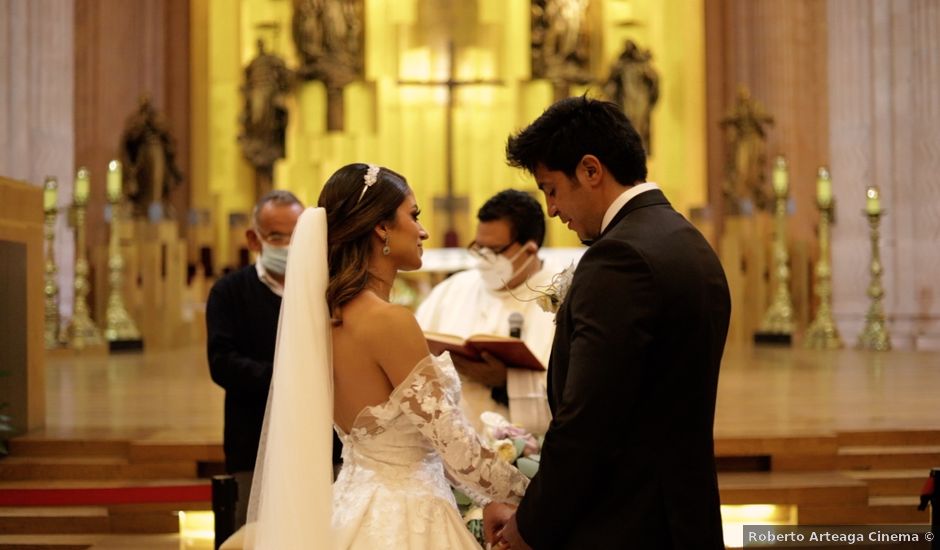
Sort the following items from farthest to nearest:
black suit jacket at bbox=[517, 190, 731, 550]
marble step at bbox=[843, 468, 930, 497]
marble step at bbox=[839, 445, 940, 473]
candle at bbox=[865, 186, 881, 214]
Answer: candle at bbox=[865, 186, 881, 214] < marble step at bbox=[839, 445, 940, 473] < marble step at bbox=[843, 468, 930, 497] < black suit jacket at bbox=[517, 190, 731, 550]

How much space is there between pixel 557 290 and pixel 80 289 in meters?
11.7

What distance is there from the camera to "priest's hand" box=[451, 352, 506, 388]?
4.29 metres

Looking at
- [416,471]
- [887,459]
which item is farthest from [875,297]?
[416,471]

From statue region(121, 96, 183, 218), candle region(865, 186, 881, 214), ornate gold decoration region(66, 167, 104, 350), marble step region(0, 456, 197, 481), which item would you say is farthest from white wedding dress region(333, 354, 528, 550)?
statue region(121, 96, 183, 218)

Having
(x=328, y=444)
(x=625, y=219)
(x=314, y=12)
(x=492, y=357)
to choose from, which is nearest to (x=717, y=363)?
(x=625, y=219)

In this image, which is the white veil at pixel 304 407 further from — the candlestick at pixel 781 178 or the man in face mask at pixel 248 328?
the candlestick at pixel 781 178

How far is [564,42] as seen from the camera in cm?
2062

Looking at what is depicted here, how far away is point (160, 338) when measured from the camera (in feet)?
49.6

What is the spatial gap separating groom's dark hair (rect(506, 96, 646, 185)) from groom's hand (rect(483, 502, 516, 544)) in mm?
820

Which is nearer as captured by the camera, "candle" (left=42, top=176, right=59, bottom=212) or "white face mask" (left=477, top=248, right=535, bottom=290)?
"white face mask" (left=477, top=248, right=535, bottom=290)

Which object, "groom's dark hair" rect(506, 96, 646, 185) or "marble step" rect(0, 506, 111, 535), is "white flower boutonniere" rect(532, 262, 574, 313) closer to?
"groom's dark hair" rect(506, 96, 646, 185)

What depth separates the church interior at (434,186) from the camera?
20.3 feet

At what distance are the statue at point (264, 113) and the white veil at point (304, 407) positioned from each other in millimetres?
17100

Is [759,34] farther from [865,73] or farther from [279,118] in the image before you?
[279,118]
